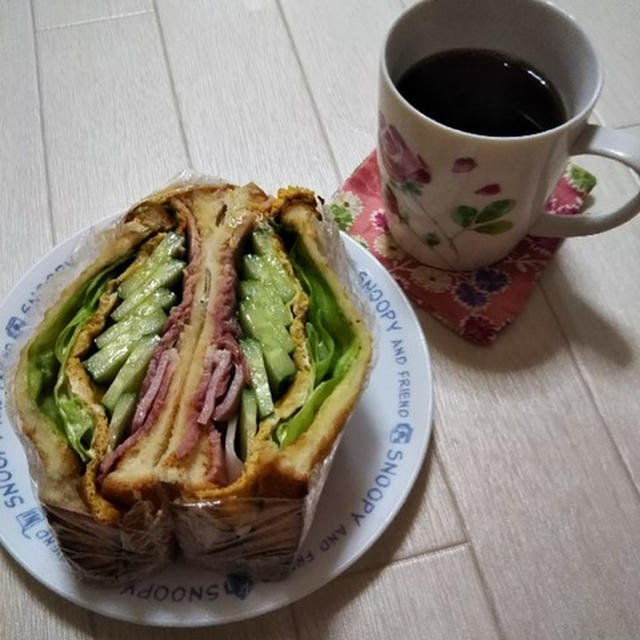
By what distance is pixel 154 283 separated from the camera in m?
0.71

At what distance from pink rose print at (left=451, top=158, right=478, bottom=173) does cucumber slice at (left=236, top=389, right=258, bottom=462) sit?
0.28 m

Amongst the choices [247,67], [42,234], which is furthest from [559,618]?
[247,67]

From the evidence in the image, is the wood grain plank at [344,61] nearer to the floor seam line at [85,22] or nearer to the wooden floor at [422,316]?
the wooden floor at [422,316]

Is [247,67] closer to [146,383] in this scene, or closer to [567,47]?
[567,47]

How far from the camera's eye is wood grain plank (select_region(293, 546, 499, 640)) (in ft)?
2.22

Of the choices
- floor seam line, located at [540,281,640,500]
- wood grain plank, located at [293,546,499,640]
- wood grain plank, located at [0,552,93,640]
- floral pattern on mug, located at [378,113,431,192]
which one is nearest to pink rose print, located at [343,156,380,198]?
floral pattern on mug, located at [378,113,431,192]

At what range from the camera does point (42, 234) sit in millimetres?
907

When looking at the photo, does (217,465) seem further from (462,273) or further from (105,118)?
(105,118)

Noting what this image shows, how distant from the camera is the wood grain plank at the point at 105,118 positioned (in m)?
0.95

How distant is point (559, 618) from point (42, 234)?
2.25ft

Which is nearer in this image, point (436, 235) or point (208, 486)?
point (208, 486)

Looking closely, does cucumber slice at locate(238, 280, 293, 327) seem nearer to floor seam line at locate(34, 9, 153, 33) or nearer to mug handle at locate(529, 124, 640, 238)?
mug handle at locate(529, 124, 640, 238)

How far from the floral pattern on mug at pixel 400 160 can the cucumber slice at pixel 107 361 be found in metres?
0.32

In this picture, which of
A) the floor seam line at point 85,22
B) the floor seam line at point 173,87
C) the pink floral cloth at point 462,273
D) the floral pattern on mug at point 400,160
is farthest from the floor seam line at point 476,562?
the floor seam line at point 85,22
